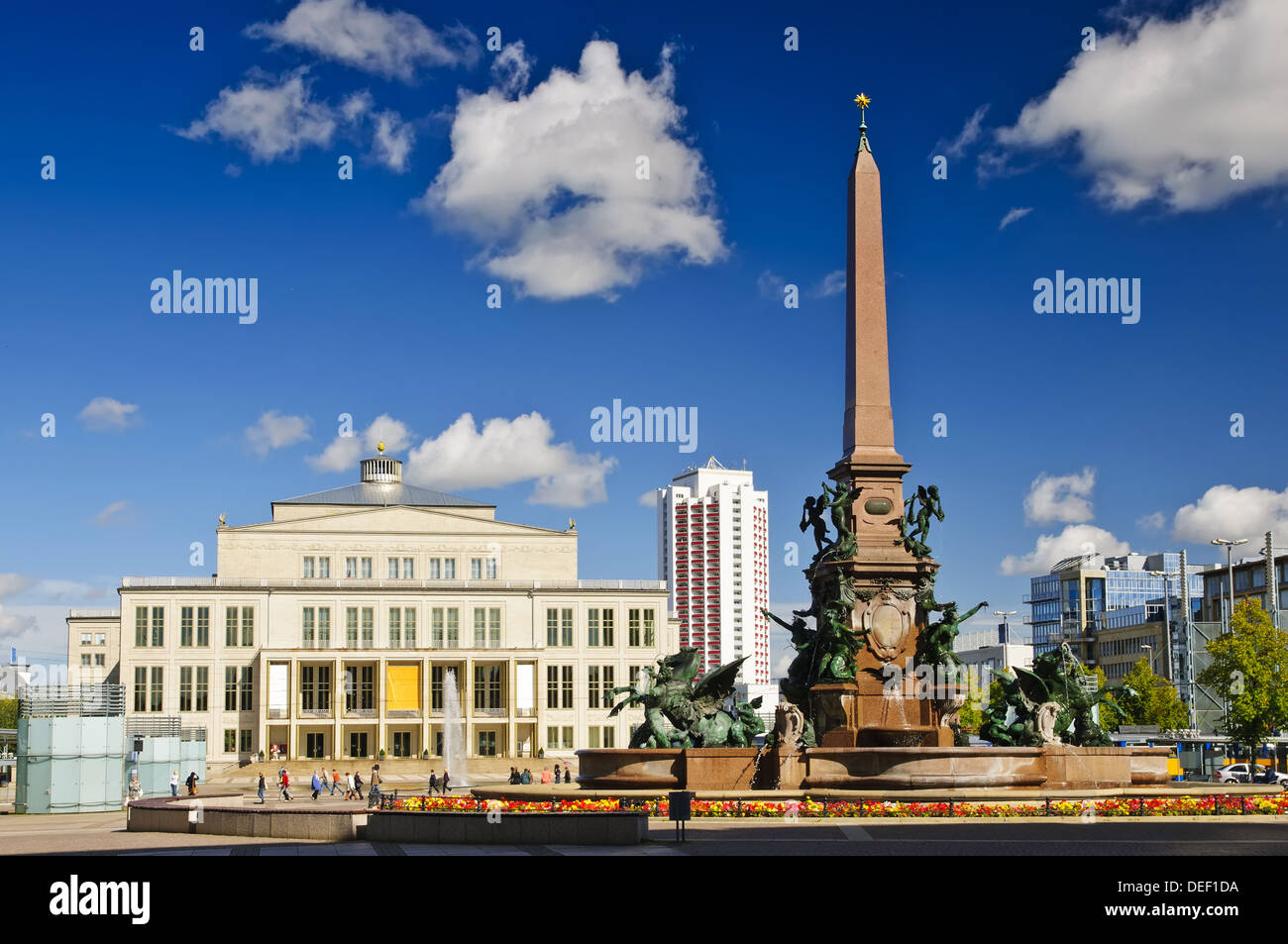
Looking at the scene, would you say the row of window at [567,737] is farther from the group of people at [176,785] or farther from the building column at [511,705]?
the group of people at [176,785]

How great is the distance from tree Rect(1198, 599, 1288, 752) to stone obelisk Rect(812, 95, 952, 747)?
33.2 m

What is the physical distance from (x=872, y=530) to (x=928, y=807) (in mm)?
9029

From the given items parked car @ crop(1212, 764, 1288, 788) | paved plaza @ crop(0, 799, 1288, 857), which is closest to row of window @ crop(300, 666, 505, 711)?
parked car @ crop(1212, 764, 1288, 788)

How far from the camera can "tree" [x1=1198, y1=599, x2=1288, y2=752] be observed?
64.1 metres

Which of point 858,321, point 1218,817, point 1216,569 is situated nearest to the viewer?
point 1218,817

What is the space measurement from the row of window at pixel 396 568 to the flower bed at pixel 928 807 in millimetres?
71859

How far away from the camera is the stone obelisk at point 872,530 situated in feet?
115

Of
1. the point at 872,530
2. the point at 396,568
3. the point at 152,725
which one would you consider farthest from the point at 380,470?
the point at 872,530

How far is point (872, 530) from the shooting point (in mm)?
36844

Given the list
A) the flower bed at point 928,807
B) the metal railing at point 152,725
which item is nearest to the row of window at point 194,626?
the metal railing at point 152,725

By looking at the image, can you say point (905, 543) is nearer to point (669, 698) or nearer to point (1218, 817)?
point (669, 698)
